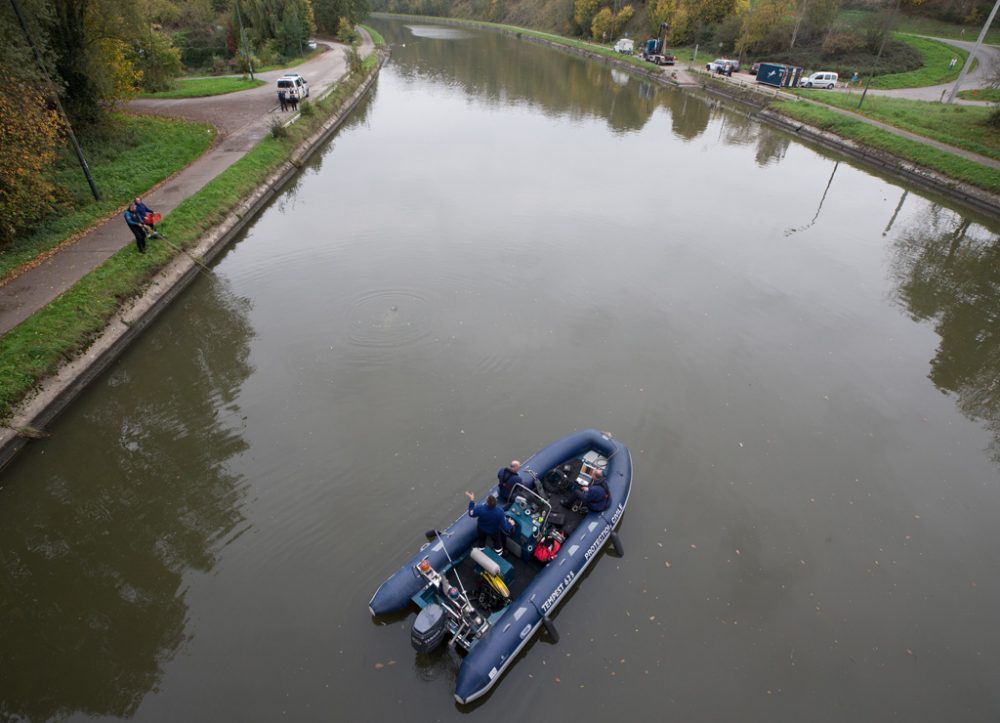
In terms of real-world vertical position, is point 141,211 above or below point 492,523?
above

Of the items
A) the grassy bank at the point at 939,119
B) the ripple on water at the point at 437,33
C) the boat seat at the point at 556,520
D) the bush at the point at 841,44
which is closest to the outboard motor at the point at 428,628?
the boat seat at the point at 556,520

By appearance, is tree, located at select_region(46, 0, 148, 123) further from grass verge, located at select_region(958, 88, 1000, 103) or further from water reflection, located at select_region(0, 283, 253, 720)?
grass verge, located at select_region(958, 88, 1000, 103)

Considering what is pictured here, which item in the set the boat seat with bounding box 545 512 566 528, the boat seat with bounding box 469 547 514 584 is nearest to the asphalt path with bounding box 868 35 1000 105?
the boat seat with bounding box 545 512 566 528

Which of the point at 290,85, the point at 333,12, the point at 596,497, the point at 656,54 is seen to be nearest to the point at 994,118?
the point at 596,497

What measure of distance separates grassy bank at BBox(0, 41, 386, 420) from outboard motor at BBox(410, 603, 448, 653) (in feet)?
27.7

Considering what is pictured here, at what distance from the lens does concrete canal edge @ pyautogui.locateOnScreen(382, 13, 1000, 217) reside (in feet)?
72.2

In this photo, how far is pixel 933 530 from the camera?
27.6 feet

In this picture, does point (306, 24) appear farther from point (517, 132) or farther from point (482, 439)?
point (482, 439)

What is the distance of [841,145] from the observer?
2842 centimetres

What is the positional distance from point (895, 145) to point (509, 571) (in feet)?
99.4

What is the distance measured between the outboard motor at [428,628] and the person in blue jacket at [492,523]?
47.4 inches

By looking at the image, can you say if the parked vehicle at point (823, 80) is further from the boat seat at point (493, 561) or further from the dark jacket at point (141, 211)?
the boat seat at point (493, 561)

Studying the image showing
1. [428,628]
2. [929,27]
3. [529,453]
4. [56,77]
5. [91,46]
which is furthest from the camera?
[929,27]

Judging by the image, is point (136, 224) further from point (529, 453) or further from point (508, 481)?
point (508, 481)
